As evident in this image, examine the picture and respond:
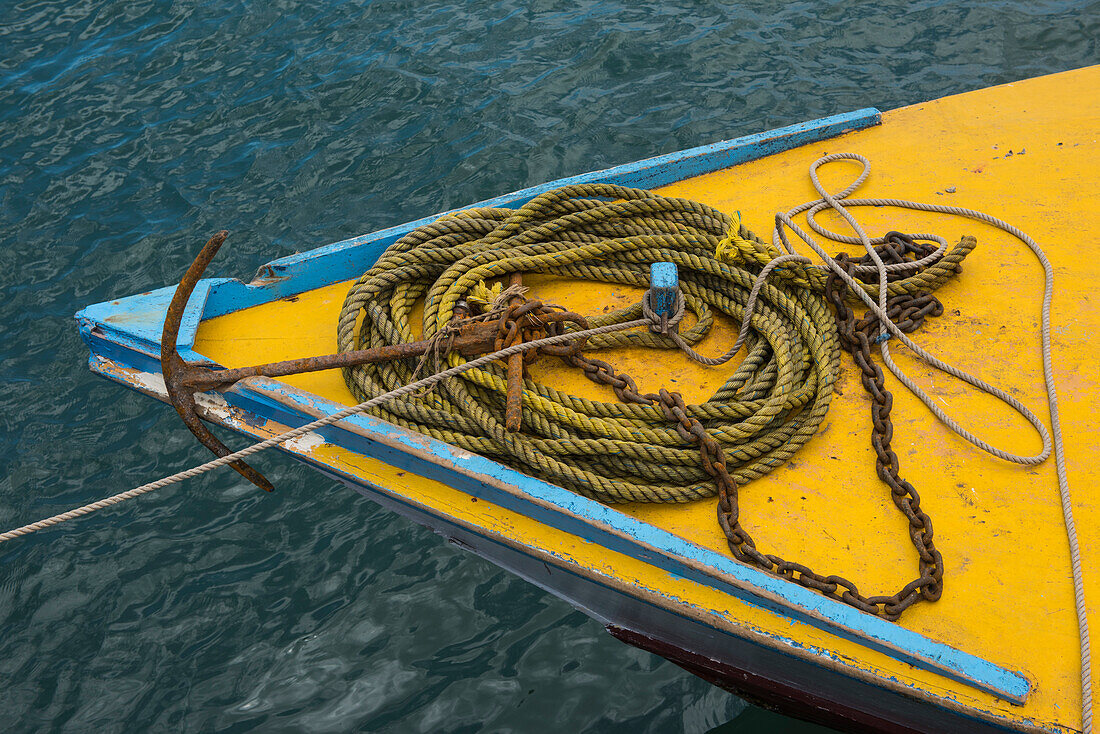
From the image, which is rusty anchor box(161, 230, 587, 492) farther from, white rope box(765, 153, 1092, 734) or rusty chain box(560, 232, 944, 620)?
white rope box(765, 153, 1092, 734)

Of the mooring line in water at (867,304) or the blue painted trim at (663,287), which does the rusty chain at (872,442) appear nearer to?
the mooring line in water at (867,304)

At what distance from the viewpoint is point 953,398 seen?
2.65 meters

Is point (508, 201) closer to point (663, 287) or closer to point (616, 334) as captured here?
point (616, 334)

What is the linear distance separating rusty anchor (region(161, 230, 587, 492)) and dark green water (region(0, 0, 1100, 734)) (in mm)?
1099

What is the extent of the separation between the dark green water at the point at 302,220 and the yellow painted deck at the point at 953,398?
1.06 metres

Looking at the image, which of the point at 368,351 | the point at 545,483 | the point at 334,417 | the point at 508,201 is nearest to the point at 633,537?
the point at 545,483

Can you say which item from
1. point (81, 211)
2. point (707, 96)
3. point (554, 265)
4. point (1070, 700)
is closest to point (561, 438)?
point (554, 265)

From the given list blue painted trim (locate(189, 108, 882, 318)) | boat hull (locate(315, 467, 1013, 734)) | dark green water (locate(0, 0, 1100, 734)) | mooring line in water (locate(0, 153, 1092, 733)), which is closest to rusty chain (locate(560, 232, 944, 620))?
mooring line in water (locate(0, 153, 1092, 733))

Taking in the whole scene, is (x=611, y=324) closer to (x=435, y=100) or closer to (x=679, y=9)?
(x=435, y=100)

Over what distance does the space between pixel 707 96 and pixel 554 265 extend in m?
3.25

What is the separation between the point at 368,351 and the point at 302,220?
278cm

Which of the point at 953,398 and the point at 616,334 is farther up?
the point at 616,334

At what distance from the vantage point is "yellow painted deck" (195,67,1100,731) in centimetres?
215

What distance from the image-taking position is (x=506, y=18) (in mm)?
6594
